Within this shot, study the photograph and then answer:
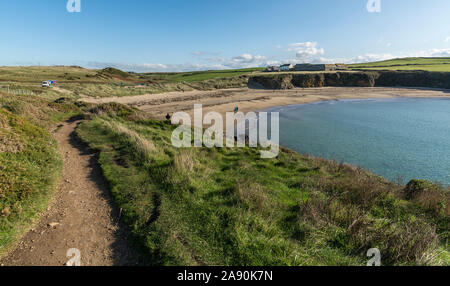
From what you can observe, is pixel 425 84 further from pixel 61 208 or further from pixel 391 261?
pixel 61 208

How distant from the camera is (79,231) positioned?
5773mm

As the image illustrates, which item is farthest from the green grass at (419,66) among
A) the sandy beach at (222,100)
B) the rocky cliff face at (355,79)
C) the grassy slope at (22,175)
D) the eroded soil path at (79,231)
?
the grassy slope at (22,175)

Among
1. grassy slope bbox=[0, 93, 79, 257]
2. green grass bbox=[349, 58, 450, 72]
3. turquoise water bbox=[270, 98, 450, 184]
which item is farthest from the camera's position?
green grass bbox=[349, 58, 450, 72]

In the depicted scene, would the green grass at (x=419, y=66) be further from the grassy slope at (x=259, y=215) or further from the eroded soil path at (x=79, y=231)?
the eroded soil path at (x=79, y=231)

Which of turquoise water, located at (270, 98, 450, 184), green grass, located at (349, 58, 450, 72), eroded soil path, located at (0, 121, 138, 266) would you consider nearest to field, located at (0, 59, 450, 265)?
eroded soil path, located at (0, 121, 138, 266)

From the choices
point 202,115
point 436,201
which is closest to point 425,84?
point 202,115

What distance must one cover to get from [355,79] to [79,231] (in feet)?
344

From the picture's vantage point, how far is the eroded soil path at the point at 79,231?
15.9ft

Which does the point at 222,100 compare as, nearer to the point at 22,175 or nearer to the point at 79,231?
the point at 22,175

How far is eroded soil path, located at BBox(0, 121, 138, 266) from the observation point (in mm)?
4848

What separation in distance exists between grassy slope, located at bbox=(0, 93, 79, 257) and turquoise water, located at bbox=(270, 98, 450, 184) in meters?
21.9

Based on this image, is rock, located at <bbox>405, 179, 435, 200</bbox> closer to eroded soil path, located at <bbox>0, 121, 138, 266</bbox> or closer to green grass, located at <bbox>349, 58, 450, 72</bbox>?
eroded soil path, located at <bbox>0, 121, 138, 266</bbox>

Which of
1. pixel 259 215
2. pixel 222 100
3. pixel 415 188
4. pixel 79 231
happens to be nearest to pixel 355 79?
pixel 222 100
